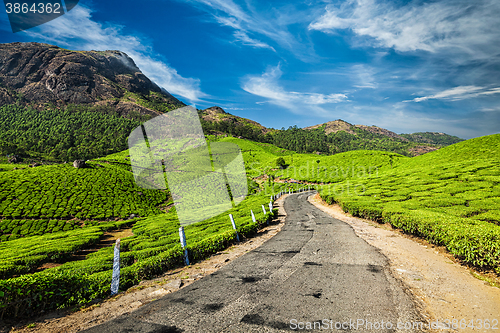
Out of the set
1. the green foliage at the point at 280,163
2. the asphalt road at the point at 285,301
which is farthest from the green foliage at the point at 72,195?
the green foliage at the point at 280,163

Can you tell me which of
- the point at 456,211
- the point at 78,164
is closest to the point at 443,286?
the point at 456,211

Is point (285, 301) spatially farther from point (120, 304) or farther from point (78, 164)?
point (78, 164)

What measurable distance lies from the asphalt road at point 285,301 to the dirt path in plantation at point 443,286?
1.85 ft

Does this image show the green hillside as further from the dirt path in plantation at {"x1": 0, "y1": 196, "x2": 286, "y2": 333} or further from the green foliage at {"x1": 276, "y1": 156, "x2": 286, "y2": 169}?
the green foliage at {"x1": 276, "y1": 156, "x2": 286, "y2": 169}

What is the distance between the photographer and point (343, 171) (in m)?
94.4

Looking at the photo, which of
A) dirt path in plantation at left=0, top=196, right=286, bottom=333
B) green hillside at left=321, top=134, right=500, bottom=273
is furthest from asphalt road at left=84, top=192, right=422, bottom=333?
green hillside at left=321, top=134, right=500, bottom=273

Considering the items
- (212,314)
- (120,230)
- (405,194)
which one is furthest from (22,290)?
(120,230)

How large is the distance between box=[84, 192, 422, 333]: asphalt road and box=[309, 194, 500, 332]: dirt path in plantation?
56 cm

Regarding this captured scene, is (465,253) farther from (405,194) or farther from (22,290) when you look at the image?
(405,194)

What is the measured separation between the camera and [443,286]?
7.12m

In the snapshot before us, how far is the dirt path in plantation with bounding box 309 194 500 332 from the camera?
5477mm

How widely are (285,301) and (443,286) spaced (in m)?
5.82

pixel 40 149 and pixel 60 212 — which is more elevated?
pixel 40 149

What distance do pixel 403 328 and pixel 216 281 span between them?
5.91 metres
